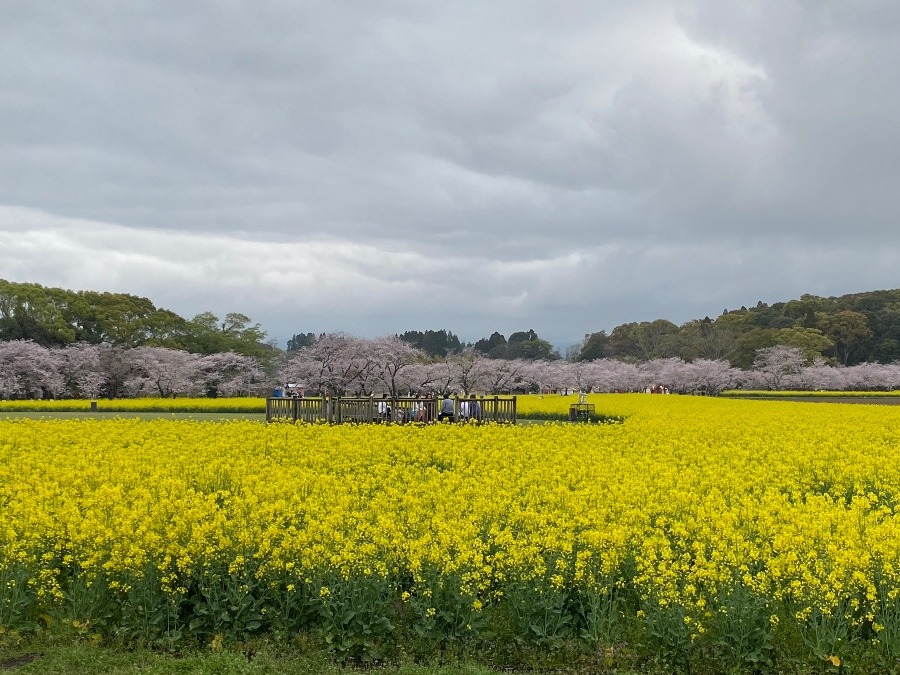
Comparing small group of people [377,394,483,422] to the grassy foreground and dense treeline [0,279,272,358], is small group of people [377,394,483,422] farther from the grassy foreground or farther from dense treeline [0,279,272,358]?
dense treeline [0,279,272,358]

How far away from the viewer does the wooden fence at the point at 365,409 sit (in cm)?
2436

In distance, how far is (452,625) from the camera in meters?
6.76

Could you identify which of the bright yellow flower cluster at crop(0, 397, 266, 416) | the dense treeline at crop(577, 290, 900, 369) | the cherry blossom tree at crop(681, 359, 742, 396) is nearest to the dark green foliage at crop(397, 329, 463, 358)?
the dense treeline at crop(577, 290, 900, 369)

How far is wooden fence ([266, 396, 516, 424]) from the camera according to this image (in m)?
24.4

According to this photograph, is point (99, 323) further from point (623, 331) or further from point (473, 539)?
point (623, 331)

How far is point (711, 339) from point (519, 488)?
304ft

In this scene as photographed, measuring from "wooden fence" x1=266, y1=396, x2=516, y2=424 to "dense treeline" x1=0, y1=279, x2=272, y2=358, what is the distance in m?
46.9

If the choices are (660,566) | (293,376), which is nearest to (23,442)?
(660,566)

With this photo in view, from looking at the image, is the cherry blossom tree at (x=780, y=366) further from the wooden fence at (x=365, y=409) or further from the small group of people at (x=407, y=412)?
the small group of people at (x=407, y=412)

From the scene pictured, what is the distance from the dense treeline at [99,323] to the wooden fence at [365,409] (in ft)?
154

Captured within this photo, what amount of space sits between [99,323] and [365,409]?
5235 centimetres

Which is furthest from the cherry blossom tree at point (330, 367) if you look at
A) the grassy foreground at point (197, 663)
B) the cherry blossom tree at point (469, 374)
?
the grassy foreground at point (197, 663)

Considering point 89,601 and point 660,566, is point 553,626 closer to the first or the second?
point 660,566

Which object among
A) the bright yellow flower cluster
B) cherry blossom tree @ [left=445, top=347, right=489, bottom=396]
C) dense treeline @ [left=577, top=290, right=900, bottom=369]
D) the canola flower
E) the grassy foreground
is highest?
dense treeline @ [left=577, top=290, right=900, bottom=369]
